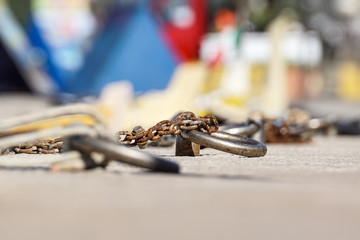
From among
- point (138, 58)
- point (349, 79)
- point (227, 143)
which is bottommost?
point (227, 143)

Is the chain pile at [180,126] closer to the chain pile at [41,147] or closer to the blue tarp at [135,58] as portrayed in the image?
the chain pile at [41,147]

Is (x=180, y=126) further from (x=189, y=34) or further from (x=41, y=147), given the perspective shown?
(x=189, y=34)

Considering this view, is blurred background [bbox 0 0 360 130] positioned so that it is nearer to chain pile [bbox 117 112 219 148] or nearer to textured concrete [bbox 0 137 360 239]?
chain pile [bbox 117 112 219 148]

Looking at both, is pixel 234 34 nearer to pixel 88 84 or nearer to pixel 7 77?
pixel 88 84

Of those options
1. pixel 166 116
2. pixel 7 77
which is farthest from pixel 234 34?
pixel 166 116

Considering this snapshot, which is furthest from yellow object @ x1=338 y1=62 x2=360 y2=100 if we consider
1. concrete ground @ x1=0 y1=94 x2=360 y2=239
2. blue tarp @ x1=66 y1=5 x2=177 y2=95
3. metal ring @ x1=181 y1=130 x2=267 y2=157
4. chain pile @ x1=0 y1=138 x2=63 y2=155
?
concrete ground @ x1=0 y1=94 x2=360 y2=239

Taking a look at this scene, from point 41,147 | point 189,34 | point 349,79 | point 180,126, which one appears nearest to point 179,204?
point 180,126
